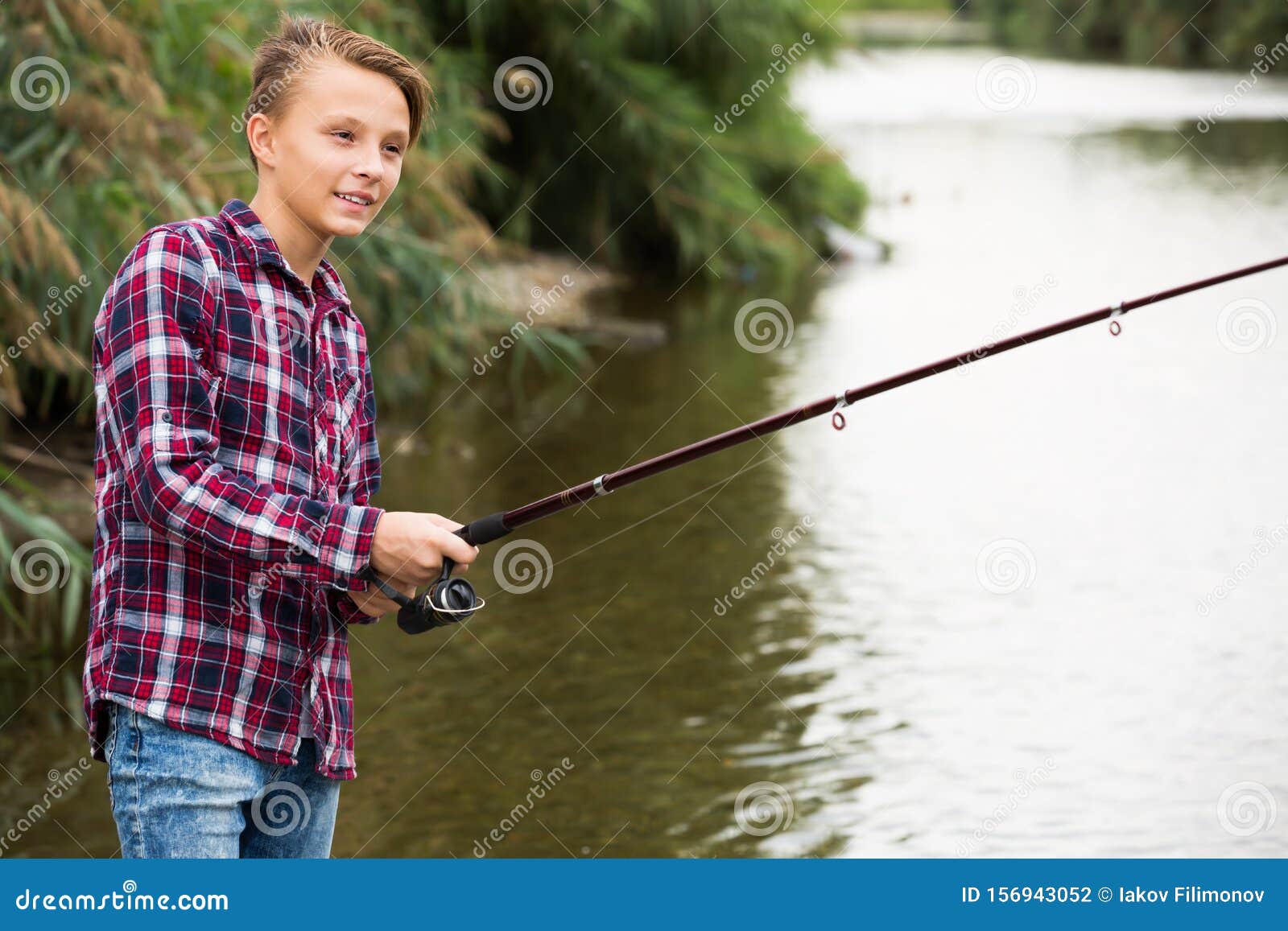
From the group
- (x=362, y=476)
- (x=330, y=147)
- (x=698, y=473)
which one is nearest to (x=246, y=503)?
(x=362, y=476)

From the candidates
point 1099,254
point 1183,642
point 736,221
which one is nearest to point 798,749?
point 1183,642

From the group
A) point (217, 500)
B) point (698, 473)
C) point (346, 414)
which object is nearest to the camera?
point (217, 500)

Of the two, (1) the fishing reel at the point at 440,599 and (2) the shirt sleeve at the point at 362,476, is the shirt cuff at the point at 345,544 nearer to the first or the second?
(1) the fishing reel at the point at 440,599

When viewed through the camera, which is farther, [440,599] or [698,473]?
[698,473]

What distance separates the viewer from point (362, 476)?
6.64 feet

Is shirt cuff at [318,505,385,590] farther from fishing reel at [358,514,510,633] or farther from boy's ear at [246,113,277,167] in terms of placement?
boy's ear at [246,113,277,167]

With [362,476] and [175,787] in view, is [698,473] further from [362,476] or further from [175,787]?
[175,787]

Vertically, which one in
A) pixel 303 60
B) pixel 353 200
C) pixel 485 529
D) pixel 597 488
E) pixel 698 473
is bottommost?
pixel 485 529

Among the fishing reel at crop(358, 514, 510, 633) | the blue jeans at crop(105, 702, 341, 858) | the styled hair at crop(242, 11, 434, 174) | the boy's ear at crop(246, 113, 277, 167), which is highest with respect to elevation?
the styled hair at crop(242, 11, 434, 174)

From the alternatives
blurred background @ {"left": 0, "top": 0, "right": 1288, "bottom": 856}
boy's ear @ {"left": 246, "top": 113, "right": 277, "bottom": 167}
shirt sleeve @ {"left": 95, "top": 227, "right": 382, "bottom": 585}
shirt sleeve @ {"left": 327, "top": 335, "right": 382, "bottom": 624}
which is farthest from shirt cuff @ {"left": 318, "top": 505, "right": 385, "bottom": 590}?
blurred background @ {"left": 0, "top": 0, "right": 1288, "bottom": 856}

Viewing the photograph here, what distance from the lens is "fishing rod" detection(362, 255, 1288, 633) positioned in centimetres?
187

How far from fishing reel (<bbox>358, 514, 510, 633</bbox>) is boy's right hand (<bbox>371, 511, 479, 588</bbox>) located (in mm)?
17

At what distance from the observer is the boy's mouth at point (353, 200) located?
1882 mm

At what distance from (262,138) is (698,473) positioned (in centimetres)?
544
